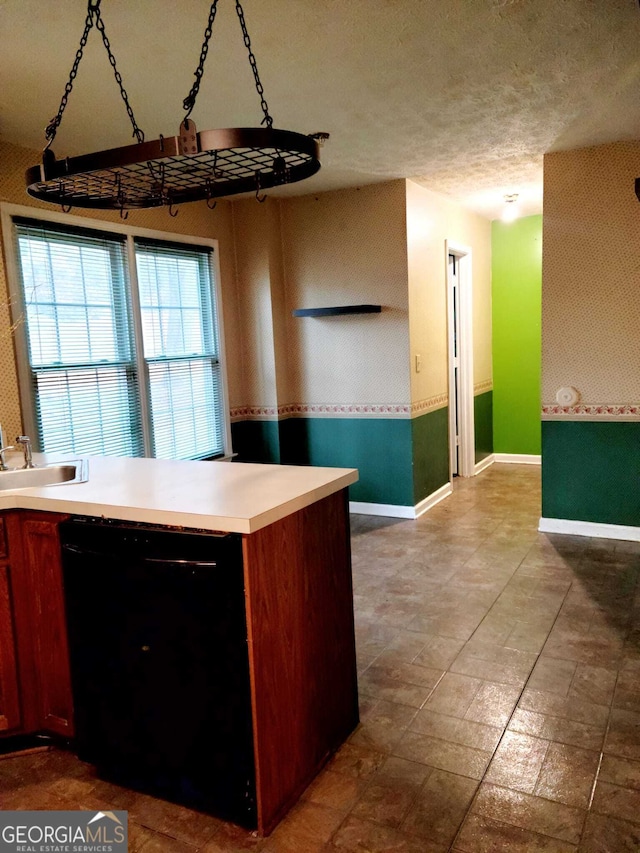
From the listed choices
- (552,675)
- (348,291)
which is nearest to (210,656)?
(552,675)

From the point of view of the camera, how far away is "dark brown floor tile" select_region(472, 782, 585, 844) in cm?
179

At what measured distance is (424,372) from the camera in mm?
5141

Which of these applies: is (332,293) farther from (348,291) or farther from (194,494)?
(194,494)

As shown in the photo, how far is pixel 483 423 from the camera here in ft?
21.9

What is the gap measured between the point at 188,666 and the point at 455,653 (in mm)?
1430

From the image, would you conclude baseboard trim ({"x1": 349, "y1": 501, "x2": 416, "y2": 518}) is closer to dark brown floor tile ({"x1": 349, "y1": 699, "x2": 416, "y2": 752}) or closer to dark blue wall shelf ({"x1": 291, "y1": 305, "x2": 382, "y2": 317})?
dark blue wall shelf ({"x1": 291, "y1": 305, "x2": 382, "y2": 317})

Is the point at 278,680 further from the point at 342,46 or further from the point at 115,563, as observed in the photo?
the point at 342,46

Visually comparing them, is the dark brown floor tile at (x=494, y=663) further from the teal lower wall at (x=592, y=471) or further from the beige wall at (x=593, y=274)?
the beige wall at (x=593, y=274)

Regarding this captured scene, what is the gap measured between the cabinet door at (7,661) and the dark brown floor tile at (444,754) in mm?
1342

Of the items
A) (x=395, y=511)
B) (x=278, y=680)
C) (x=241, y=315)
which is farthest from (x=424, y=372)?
(x=278, y=680)

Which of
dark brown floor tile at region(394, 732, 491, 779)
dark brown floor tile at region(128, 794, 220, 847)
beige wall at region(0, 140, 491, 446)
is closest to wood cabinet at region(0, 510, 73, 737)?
dark brown floor tile at region(128, 794, 220, 847)

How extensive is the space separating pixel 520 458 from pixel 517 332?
1351 mm

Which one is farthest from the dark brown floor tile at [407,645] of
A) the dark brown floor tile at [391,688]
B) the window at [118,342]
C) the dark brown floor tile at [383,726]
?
the window at [118,342]

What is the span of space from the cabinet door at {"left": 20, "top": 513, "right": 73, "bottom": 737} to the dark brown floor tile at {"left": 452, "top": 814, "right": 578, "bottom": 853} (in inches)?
52.9
